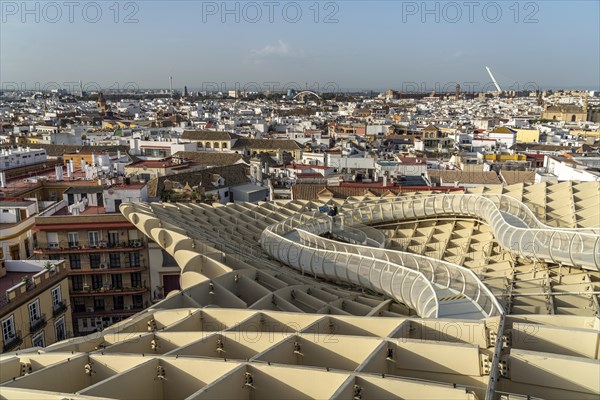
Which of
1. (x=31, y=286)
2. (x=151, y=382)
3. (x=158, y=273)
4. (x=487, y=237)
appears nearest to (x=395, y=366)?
(x=151, y=382)

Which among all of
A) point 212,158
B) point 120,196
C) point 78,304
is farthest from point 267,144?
point 78,304

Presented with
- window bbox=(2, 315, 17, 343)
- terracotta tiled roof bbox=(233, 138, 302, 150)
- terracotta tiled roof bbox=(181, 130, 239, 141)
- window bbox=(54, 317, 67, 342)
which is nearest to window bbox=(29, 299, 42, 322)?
window bbox=(2, 315, 17, 343)

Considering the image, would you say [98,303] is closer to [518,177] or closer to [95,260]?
[95,260]

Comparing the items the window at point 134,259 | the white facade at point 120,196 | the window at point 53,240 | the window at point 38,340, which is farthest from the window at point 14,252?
the window at point 38,340

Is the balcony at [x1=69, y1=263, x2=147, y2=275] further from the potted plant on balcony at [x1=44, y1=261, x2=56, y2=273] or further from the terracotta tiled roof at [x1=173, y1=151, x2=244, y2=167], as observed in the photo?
the terracotta tiled roof at [x1=173, y1=151, x2=244, y2=167]

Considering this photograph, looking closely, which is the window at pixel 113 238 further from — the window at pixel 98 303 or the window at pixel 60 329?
the window at pixel 60 329
